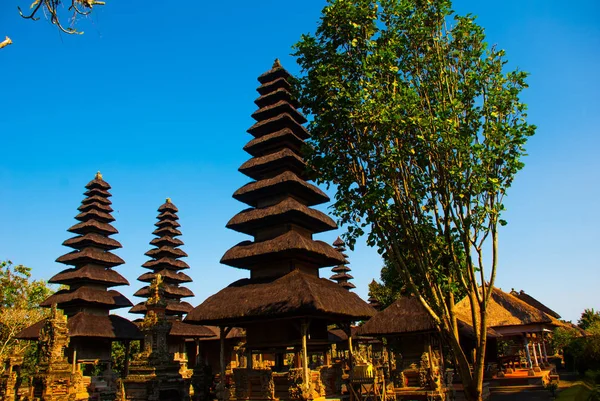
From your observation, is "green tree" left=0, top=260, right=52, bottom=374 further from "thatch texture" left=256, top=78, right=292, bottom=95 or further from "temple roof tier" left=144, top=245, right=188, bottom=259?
"thatch texture" left=256, top=78, right=292, bottom=95

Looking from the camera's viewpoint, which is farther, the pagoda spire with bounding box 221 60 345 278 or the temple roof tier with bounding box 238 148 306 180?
the temple roof tier with bounding box 238 148 306 180

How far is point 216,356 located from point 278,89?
95.8 ft

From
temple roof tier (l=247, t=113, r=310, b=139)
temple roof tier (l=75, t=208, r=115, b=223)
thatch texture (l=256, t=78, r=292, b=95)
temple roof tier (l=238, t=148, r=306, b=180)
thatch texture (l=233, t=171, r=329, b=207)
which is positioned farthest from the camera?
temple roof tier (l=75, t=208, r=115, b=223)

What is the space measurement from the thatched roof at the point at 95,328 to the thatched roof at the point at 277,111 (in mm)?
20241

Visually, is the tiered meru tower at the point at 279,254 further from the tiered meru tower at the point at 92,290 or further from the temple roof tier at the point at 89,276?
the temple roof tier at the point at 89,276

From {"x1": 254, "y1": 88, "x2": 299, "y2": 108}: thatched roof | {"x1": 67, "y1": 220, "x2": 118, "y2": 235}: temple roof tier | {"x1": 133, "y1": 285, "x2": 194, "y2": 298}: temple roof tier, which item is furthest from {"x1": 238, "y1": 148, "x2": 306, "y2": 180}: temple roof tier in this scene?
{"x1": 133, "y1": 285, "x2": 194, "y2": 298}: temple roof tier

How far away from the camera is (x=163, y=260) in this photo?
4250 cm

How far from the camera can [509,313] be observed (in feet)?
101

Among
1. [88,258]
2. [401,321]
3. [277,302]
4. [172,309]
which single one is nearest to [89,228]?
[88,258]

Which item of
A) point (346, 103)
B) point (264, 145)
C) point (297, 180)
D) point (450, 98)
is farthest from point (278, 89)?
point (450, 98)

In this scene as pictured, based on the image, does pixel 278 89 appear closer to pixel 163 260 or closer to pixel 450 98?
pixel 450 98

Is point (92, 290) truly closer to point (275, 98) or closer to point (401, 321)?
point (275, 98)

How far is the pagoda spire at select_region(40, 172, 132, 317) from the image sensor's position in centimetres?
3400

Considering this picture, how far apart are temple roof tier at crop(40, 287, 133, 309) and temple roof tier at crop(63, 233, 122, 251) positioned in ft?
13.5
